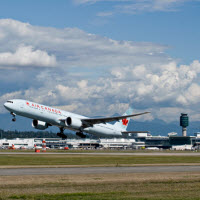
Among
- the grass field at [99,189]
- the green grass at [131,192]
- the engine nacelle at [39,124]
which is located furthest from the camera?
the engine nacelle at [39,124]

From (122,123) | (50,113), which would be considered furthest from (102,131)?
(50,113)

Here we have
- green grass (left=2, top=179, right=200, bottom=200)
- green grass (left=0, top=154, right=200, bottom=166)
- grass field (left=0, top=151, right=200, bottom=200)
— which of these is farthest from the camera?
green grass (left=0, top=154, right=200, bottom=166)

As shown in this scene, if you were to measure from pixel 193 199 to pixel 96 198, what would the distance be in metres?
5.08

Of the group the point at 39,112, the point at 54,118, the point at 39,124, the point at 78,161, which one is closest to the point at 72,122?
the point at 54,118

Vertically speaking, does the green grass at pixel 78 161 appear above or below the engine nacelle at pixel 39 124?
below

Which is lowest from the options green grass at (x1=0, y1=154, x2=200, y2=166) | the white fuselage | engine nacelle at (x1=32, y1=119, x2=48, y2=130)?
green grass at (x1=0, y1=154, x2=200, y2=166)

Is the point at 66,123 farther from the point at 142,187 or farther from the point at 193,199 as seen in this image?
the point at 193,199

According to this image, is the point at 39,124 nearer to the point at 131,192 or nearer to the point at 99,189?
the point at 99,189

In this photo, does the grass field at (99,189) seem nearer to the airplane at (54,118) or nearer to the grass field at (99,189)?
the grass field at (99,189)

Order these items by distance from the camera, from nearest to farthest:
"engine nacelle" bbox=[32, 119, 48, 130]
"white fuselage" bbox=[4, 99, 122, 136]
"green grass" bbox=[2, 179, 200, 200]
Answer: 1. "green grass" bbox=[2, 179, 200, 200]
2. "white fuselage" bbox=[4, 99, 122, 136]
3. "engine nacelle" bbox=[32, 119, 48, 130]

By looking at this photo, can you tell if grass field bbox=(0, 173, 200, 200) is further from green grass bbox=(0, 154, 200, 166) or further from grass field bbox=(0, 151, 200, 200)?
green grass bbox=(0, 154, 200, 166)

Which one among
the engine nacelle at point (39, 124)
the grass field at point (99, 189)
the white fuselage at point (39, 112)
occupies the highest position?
the white fuselage at point (39, 112)

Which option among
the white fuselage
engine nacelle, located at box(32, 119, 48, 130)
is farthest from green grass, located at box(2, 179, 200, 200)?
engine nacelle, located at box(32, 119, 48, 130)

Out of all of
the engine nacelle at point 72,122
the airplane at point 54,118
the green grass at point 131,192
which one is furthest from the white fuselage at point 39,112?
the green grass at point 131,192
